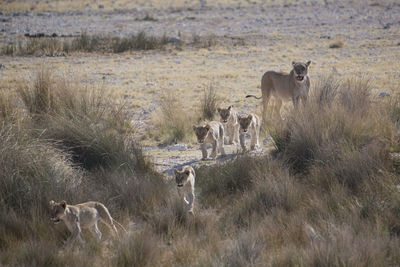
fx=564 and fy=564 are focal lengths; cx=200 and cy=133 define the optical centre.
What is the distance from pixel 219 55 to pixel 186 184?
1822 cm

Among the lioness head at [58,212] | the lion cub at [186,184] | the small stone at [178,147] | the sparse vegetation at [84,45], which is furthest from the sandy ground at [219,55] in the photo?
the lioness head at [58,212]

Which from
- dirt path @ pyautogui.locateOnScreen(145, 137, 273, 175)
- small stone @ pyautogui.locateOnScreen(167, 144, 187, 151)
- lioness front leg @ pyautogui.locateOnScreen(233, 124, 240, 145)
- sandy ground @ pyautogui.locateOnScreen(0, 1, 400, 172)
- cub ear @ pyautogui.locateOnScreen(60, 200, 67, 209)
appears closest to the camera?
cub ear @ pyautogui.locateOnScreen(60, 200, 67, 209)

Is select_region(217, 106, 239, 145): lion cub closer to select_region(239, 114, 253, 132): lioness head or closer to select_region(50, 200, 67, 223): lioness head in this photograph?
select_region(239, 114, 253, 132): lioness head

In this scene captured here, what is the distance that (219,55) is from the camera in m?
25.5

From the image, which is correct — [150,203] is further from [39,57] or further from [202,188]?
[39,57]

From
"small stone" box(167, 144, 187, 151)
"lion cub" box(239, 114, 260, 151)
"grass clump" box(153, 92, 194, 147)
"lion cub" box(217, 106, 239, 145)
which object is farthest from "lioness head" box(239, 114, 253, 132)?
"grass clump" box(153, 92, 194, 147)

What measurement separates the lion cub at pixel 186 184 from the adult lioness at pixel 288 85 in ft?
15.3

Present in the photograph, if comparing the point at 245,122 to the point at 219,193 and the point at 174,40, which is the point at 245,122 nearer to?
the point at 219,193

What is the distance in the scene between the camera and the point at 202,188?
8656 mm

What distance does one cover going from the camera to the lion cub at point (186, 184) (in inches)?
300

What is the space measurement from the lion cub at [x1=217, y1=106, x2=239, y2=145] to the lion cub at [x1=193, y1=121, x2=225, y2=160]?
33 centimetres

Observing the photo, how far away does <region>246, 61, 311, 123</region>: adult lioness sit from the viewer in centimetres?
1224

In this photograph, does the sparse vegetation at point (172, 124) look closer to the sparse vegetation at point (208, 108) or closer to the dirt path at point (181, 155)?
the sparse vegetation at point (208, 108)

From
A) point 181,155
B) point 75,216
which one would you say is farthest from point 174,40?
point 75,216
